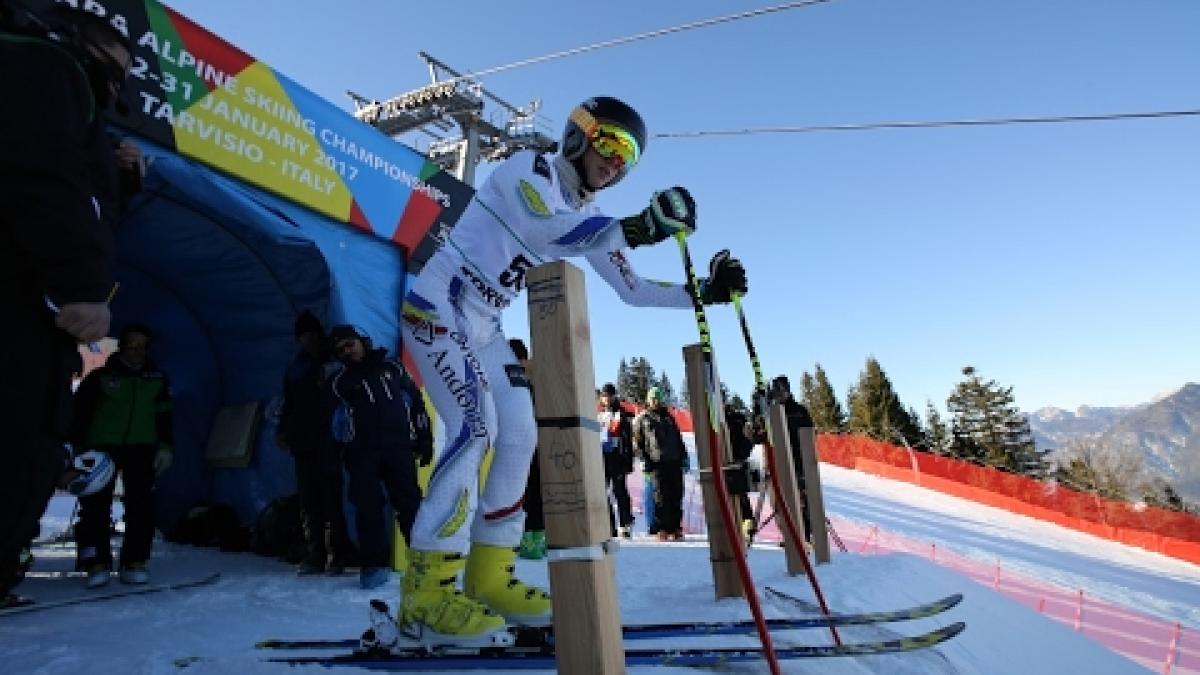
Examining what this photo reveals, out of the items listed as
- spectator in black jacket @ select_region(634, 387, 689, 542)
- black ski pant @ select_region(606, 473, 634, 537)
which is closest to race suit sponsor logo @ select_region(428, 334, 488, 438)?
spectator in black jacket @ select_region(634, 387, 689, 542)

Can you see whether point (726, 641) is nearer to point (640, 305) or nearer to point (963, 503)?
point (640, 305)

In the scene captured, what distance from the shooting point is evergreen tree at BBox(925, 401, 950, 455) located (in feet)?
165

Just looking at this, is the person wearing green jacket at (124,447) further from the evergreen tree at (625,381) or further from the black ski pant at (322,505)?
the evergreen tree at (625,381)

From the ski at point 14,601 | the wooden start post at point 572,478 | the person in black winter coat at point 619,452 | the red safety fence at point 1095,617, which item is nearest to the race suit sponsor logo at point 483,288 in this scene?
the wooden start post at point 572,478

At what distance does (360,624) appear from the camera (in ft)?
12.2

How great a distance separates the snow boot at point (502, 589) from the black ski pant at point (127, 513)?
3.60 metres

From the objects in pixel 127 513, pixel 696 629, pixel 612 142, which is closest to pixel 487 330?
pixel 612 142

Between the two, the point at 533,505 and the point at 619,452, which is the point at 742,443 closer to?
the point at 619,452

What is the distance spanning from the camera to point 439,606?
2.54 metres

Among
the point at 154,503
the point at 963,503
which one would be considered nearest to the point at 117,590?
the point at 154,503

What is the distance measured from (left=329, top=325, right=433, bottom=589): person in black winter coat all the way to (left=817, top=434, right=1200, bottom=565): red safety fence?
755 inches

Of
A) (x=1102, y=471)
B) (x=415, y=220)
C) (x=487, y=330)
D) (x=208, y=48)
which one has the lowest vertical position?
(x=1102, y=471)

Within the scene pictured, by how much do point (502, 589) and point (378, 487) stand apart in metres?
2.91

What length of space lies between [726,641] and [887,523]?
46.7 feet
